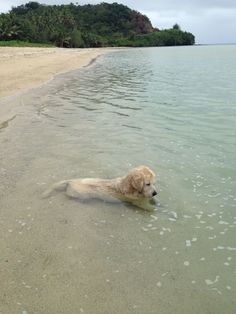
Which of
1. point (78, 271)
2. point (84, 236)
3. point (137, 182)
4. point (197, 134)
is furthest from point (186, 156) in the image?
point (78, 271)

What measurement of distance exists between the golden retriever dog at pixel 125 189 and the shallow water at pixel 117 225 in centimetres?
17

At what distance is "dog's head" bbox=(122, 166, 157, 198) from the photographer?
6867mm

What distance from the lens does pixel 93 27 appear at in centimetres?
17100

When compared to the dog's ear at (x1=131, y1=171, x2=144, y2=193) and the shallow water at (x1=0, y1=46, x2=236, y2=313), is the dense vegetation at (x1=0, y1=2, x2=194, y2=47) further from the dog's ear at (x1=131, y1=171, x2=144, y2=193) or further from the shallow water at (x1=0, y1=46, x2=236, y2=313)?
the dog's ear at (x1=131, y1=171, x2=144, y2=193)

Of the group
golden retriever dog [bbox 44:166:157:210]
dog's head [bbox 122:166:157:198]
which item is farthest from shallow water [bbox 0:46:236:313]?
dog's head [bbox 122:166:157:198]

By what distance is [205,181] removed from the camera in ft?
27.0

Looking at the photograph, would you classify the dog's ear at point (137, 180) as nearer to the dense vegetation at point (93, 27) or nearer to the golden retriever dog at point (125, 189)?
the golden retriever dog at point (125, 189)

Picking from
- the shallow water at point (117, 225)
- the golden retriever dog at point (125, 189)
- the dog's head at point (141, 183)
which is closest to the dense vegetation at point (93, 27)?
the shallow water at point (117, 225)

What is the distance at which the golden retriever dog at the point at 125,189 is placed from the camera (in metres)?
6.89

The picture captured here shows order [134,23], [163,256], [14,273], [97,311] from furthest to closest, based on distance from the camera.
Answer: [134,23] < [163,256] < [14,273] < [97,311]

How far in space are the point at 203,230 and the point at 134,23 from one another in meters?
194

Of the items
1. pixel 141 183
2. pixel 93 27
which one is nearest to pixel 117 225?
pixel 141 183

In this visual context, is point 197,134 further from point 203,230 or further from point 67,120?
point 203,230

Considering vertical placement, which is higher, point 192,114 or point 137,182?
point 137,182
